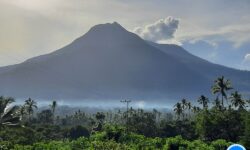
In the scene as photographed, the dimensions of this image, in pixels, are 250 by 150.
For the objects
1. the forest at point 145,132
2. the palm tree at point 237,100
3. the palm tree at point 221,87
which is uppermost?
the palm tree at point 221,87

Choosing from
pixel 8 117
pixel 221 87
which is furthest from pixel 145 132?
pixel 8 117

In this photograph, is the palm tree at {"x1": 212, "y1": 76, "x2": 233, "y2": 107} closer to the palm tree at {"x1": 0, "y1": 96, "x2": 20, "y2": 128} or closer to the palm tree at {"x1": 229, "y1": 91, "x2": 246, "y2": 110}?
the palm tree at {"x1": 229, "y1": 91, "x2": 246, "y2": 110}

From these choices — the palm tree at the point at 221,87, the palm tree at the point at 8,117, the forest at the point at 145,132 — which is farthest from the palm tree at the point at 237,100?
the palm tree at the point at 8,117

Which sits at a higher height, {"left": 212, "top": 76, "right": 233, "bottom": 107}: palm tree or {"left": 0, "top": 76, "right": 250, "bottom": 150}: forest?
{"left": 212, "top": 76, "right": 233, "bottom": 107}: palm tree

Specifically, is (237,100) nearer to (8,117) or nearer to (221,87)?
(221,87)

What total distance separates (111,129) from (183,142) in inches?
704

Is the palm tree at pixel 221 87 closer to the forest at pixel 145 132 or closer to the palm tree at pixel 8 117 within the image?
the forest at pixel 145 132

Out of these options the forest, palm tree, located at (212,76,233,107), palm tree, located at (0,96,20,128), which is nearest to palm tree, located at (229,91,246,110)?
the forest

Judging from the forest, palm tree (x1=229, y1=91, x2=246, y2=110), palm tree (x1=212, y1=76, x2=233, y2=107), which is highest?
palm tree (x1=212, y1=76, x2=233, y2=107)

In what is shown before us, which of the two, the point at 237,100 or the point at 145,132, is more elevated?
the point at 237,100

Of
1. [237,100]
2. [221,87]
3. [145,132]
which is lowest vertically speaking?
[145,132]

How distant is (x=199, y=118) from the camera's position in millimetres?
124750

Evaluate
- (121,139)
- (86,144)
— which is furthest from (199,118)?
(86,144)

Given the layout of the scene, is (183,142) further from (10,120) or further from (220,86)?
(220,86)
